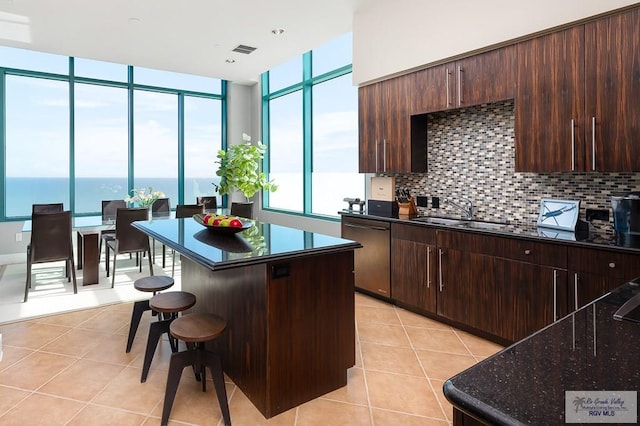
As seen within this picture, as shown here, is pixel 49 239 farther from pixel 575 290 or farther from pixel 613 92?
pixel 613 92

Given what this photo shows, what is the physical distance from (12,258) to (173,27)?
172 inches

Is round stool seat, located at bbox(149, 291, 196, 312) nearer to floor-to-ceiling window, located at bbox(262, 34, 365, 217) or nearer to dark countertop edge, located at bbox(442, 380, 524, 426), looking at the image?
dark countertop edge, located at bbox(442, 380, 524, 426)

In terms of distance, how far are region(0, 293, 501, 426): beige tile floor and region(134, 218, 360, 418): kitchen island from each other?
5.5 inches

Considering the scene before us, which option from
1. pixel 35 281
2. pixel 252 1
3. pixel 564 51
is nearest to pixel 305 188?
pixel 252 1

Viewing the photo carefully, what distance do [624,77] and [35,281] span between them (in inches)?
249

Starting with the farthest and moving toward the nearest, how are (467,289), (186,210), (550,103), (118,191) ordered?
(118,191)
(186,210)
(467,289)
(550,103)

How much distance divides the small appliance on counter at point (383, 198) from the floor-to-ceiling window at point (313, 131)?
2.52 feet

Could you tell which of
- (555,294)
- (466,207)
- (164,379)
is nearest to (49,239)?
(164,379)

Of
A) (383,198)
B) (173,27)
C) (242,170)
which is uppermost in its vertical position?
(173,27)

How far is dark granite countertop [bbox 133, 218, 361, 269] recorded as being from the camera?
2006 mm

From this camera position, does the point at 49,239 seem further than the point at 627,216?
Yes

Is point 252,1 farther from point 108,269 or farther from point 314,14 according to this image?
→ point 108,269

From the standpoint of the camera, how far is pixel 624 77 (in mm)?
2512

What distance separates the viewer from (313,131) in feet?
21.2
